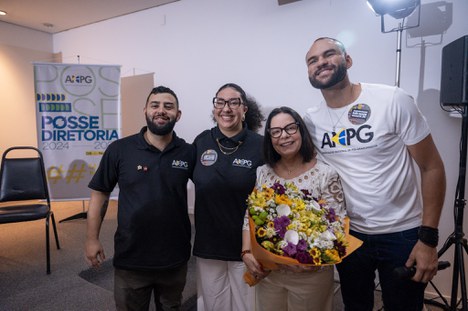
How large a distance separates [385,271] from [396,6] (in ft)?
6.38

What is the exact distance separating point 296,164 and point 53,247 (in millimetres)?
3220

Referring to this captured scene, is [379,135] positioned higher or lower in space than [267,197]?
higher

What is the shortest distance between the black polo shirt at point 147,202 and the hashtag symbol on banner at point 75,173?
266 cm

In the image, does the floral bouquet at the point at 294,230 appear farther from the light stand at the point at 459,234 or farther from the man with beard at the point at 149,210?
the light stand at the point at 459,234

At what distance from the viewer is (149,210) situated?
5.35ft

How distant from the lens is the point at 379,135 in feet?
4.58

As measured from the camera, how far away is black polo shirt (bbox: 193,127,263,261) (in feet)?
5.45

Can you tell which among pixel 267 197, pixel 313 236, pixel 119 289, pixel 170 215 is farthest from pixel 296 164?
pixel 119 289

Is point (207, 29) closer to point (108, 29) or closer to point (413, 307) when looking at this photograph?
point (108, 29)

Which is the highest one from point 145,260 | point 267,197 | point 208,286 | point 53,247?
point 267,197

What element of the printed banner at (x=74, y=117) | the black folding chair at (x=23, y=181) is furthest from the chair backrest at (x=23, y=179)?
the printed banner at (x=74, y=117)

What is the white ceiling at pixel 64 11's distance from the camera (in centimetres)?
421

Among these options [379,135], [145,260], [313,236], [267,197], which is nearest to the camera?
[313,236]

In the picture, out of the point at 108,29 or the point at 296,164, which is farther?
the point at 108,29
